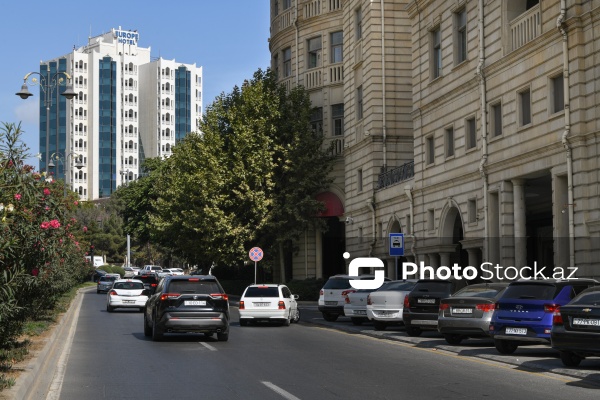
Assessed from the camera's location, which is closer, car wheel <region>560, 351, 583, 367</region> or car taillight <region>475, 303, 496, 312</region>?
car wheel <region>560, 351, 583, 367</region>

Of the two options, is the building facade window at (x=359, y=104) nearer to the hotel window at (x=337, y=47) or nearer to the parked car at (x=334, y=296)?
the hotel window at (x=337, y=47)

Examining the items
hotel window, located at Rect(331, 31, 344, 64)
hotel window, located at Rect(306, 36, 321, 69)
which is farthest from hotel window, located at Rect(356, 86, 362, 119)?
hotel window, located at Rect(306, 36, 321, 69)

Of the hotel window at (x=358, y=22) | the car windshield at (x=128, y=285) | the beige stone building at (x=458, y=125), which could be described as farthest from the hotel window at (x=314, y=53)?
the car windshield at (x=128, y=285)

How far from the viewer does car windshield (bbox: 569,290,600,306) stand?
53.8 feet

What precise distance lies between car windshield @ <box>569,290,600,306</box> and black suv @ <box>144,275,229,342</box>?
9.84m

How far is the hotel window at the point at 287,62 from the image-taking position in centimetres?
5862

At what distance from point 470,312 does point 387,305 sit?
21.7ft

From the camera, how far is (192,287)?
24000mm

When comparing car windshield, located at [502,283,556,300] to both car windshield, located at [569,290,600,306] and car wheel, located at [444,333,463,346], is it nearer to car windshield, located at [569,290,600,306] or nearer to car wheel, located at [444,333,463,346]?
car windshield, located at [569,290,600,306]

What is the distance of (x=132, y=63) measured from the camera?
191m

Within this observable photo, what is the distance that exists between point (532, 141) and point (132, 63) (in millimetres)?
167605

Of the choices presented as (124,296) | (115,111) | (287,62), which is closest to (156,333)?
(124,296)

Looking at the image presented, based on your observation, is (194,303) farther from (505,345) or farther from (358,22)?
(358,22)

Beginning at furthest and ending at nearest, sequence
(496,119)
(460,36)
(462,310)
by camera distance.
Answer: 1. (460,36)
2. (496,119)
3. (462,310)
